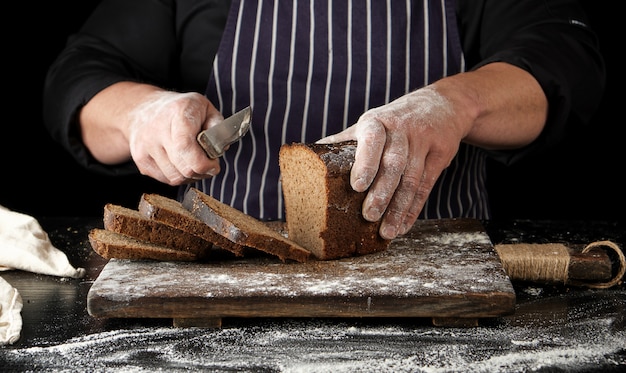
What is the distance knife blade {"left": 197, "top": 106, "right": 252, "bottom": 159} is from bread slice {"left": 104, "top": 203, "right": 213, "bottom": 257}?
0.25 meters

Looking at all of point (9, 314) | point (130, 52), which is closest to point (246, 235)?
point (9, 314)

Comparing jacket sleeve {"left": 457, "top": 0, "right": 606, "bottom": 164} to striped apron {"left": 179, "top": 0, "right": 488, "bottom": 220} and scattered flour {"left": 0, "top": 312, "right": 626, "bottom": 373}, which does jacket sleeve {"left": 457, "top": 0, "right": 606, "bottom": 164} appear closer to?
striped apron {"left": 179, "top": 0, "right": 488, "bottom": 220}

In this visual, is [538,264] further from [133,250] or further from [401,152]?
[133,250]

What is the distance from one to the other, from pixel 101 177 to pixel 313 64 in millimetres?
1505

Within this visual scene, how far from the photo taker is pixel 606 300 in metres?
1.98

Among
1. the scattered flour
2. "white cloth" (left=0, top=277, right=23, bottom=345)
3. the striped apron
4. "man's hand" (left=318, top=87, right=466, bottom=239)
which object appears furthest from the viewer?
the striped apron

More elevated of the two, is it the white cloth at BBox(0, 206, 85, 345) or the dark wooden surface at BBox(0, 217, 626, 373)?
the white cloth at BBox(0, 206, 85, 345)

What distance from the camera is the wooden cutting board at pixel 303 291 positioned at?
1800 millimetres

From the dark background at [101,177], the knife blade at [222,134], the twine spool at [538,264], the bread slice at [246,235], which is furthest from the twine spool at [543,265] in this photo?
the dark background at [101,177]

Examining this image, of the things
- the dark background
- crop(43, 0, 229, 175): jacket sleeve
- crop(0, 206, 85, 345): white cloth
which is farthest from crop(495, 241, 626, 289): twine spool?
the dark background

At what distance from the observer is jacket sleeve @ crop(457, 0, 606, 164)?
2584 mm

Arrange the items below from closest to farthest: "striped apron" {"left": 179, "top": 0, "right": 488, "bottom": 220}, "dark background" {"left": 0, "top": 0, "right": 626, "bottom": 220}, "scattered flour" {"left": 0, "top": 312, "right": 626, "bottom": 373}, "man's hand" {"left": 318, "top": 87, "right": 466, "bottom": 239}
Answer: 1. "scattered flour" {"left": 0, "top": 312, "right": 626, "bottom": 373}
2. "man's hand" {"left": 318, "top": 87, "right": 466, "bottom": 239}
3. "striped apron" {"left": 179, "top": 0, "right": 488, "bottom": 220}
4. "dark background" {"left": 0, "top": 0, "right": 626, "bottom": 220}

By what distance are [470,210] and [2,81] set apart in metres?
2.06

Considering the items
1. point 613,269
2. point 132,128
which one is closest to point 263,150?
point 132,128
